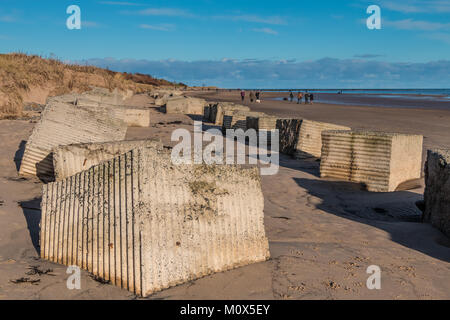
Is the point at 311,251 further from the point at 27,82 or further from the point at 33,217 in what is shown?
the point at 27,82

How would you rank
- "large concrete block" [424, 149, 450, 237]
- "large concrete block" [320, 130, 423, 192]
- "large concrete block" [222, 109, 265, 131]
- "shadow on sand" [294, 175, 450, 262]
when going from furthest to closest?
"large concrete block" [222, 109, 265, 131] < "large concrete block" [320, 130, 423, 192] < "large concrete block" [424, 149, 450, 237] < "shadow on sand" [294, 175, 450, 262]

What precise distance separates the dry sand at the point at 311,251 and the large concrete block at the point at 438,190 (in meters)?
0.15

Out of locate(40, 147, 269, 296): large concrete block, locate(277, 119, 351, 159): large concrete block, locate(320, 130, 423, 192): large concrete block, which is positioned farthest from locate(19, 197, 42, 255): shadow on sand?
locate(277, 119, 351, 159): large concrete block

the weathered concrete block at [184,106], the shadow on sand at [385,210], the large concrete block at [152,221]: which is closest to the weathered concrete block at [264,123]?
the shadow on sand at [385,210]

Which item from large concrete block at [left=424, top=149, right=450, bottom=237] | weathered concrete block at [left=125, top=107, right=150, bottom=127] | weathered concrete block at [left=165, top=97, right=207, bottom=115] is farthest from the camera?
weathered concrete block at [left=165, top=97, right=207, bottom=115]

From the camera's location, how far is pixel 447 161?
4457mm

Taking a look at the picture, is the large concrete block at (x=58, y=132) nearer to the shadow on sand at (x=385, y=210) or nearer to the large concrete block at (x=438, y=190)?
the shadow on sand at (x=385, y=210)

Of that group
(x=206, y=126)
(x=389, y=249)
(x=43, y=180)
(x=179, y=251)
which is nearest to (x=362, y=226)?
(x=389, y=249)

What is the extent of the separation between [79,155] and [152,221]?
8.74 ft

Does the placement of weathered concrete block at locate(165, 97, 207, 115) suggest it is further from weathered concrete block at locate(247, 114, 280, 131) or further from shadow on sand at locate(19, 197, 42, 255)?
shadow on sand at locate(19, 197, 42, 255)

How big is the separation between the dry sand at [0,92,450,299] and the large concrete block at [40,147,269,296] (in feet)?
0.36

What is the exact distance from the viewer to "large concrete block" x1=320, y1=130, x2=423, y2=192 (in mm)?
6320

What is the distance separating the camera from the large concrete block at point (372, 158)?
6320 millimetres

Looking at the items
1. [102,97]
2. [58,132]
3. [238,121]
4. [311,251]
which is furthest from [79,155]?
[102,97]
